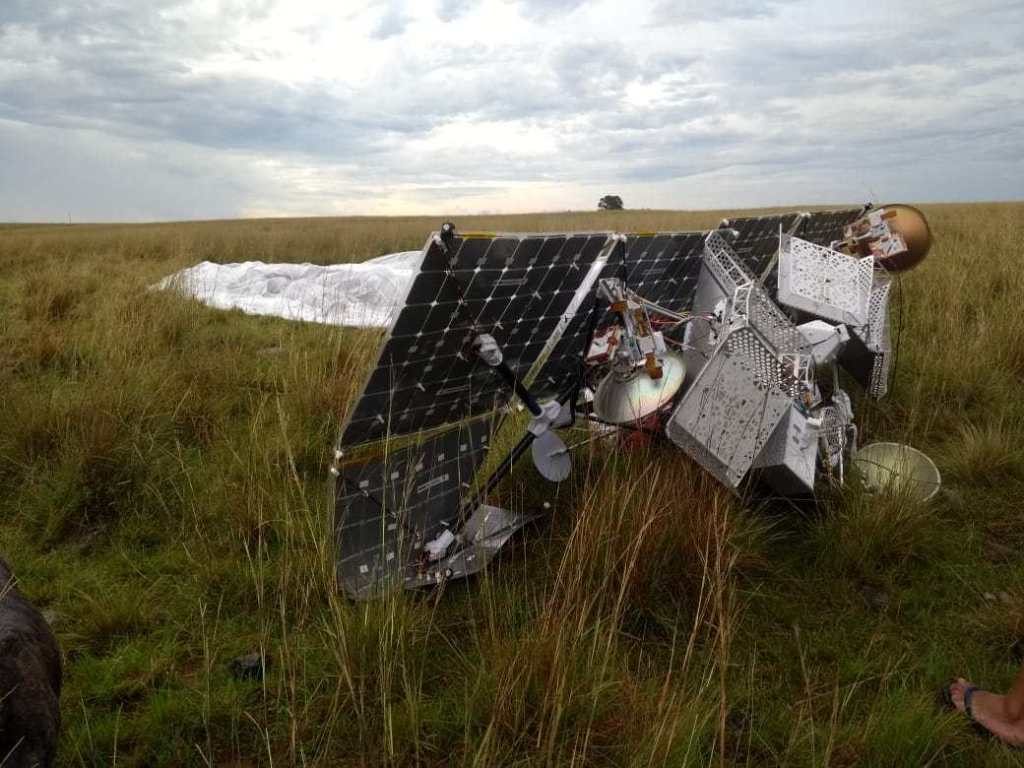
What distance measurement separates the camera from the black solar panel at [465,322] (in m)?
2.55

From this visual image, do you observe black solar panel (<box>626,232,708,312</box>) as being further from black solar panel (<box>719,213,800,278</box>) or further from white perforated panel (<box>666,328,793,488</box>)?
white perforated panel (<box>666,328,793,488</box>)

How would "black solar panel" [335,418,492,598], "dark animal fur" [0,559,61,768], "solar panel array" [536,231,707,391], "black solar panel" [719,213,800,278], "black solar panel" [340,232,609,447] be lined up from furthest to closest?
1. "black solar panel" [719,213,800,278]
2. "solar panel array" [536,231,707,391]
3. "black solar panel" [335,418,492,598]
4. "black solar panel" [340,232,609,447]
5. "dark animal fur" [0,559,61,768]

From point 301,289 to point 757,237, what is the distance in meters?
6.03

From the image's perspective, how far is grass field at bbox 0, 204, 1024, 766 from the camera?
2193 millimetres

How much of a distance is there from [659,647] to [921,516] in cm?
147

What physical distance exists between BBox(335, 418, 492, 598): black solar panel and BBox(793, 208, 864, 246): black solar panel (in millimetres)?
3344

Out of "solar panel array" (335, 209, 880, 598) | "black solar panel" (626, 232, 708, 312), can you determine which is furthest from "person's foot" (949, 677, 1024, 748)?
"black solar panel" (626, 232, 708, 312)

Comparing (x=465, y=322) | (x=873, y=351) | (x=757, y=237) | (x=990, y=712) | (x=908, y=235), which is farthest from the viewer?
(x=908, y=235)

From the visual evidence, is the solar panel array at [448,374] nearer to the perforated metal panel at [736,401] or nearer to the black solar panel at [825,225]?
the perforated metal panel at [736,401]

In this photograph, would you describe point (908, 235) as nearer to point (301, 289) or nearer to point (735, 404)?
point (735, 404)

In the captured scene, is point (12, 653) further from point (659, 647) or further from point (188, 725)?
point (659, 647)

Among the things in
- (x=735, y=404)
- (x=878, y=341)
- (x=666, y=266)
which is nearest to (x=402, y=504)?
(x=735, y=404)

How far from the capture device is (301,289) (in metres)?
9.16

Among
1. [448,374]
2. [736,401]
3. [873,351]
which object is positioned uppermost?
[448,374]
